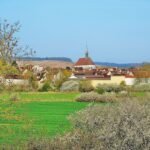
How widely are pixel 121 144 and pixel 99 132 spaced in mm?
536

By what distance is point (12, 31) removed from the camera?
39.1ft

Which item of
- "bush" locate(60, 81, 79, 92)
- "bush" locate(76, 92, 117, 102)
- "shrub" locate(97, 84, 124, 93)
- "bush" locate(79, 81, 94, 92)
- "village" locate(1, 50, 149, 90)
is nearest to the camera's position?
"village" locate(1, 50, 149, 90)

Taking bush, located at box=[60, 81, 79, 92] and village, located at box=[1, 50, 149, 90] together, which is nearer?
village, located at box=[1, 50, 149, 90]

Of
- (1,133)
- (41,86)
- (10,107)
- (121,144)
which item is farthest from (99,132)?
(41,86)

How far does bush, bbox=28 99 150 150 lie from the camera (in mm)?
10508

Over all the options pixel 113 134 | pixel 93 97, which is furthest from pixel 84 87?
pixel 113 134

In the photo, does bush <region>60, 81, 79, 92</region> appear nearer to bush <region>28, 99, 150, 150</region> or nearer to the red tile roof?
bush <region>28, 99, 150, 150</region>

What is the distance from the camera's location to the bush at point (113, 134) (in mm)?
10508

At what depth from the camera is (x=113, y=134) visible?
10594 mm

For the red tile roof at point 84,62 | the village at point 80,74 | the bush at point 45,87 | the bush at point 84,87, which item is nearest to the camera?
the village at point 80,74

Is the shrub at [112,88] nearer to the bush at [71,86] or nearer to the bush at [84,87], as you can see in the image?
the bush at [84,87]

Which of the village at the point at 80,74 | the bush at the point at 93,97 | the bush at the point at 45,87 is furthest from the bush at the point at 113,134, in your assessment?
the bush at the point at 45,87

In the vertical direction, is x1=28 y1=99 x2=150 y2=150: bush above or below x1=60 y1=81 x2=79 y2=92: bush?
above

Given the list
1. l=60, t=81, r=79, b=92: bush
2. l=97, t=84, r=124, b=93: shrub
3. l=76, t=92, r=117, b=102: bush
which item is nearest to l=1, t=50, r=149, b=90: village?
l=60, t=81, r=79, b=92: bush
